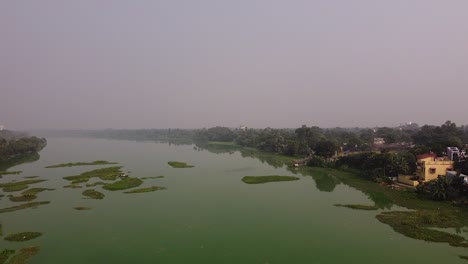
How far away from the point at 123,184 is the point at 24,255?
800 inches

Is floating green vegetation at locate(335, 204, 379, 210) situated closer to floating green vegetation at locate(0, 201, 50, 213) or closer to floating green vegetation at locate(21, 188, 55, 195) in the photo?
floating green vegetation at locate(0, 201, 50, 213)

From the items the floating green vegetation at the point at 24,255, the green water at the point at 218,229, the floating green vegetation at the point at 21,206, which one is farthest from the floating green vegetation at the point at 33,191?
the floating green vegetation at the point at 24,255

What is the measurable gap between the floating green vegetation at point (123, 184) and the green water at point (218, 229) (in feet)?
10.2

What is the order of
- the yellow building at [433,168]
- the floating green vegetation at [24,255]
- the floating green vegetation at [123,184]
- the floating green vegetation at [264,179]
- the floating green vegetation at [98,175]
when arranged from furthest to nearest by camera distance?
the floating green vegetation at [98,175] < the floating green vegetation at [264,179] < the floating green vegetation at [123,184] < the yellow building at [433,168] < the floating green vegetation at [24,255]

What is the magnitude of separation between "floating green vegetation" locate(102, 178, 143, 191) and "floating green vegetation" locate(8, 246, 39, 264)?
681 inches

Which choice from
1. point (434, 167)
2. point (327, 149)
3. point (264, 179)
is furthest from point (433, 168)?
point (327, 149)

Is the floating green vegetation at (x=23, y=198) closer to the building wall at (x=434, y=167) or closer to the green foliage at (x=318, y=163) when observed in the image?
the green foliage at (x=318, y=163)

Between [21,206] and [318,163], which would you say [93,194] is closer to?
[21,206]

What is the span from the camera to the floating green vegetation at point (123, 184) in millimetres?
37319

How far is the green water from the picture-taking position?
18438 mm

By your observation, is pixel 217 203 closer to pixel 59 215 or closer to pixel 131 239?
pixel 131 239

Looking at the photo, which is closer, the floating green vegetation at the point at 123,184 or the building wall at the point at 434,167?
the building wall at the point at 434,167

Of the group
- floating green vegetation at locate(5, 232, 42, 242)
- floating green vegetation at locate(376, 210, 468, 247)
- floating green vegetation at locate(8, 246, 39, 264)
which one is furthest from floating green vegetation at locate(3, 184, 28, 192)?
floating green vegetation at locate(376, 210, 468, 247)

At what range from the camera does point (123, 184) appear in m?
39.0
